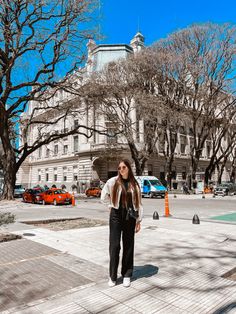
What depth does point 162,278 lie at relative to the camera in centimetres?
452

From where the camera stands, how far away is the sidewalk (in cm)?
360

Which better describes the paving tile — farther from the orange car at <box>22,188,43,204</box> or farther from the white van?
the white van

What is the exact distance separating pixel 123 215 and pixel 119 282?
109 centimetres

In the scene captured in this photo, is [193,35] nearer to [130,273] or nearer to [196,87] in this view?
[196,87]

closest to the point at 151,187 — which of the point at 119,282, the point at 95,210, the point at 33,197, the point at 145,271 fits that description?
the point at 33,197

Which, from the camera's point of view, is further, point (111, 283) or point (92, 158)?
point (92, 158)

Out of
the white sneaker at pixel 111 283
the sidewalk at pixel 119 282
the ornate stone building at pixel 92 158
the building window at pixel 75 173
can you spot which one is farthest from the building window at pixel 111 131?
the white sneaker at pixel 111 283

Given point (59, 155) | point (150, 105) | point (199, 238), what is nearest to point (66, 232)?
point (199, 238)

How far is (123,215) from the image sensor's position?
4230mm

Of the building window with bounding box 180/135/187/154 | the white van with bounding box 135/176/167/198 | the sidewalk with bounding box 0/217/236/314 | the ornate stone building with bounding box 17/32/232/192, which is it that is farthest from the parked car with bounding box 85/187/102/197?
the sidewalk with bounding box 0/217/236/314

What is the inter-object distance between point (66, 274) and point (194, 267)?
2335mm

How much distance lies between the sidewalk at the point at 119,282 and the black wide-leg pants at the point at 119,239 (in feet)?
0.86

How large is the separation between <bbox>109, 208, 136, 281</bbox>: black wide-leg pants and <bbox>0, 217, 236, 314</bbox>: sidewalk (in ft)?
0.86

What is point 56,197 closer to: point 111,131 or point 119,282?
point 111,131
